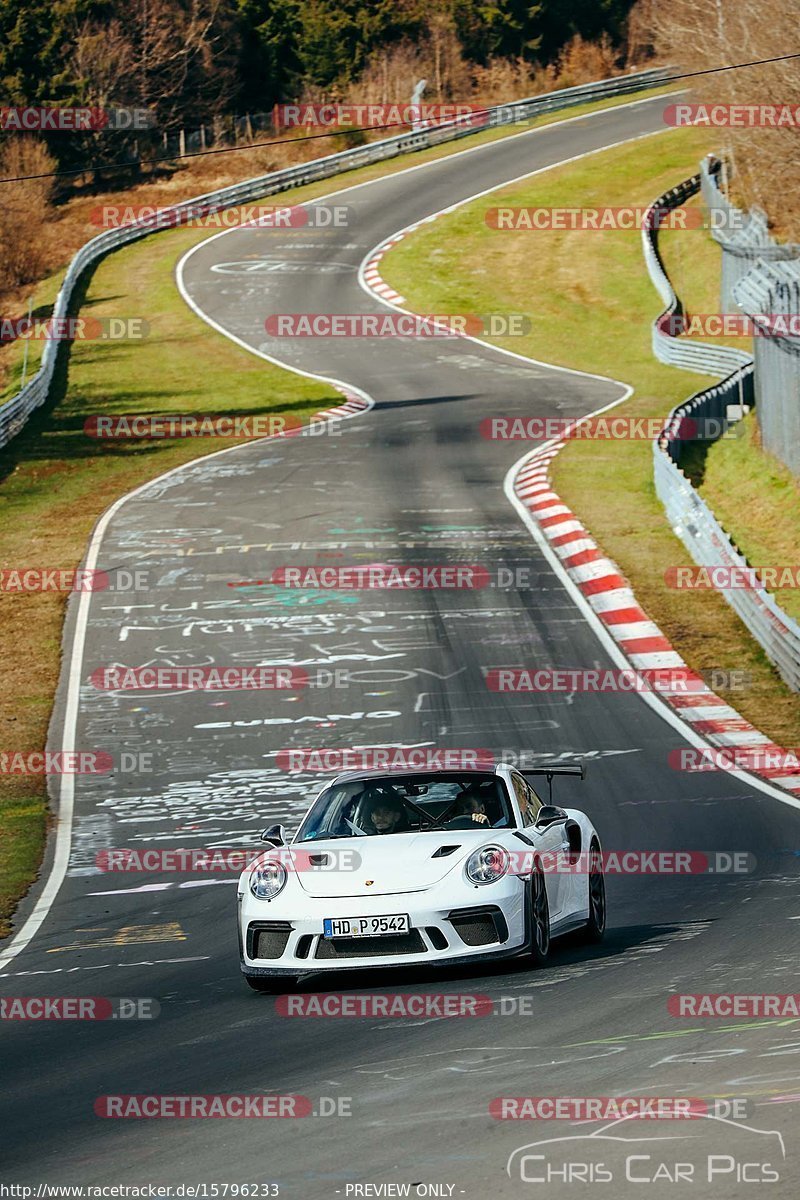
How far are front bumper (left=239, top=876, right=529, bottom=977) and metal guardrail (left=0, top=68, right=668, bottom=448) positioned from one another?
39.1 meters

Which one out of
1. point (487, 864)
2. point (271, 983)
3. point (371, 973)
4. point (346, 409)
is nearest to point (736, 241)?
point (346, 409)

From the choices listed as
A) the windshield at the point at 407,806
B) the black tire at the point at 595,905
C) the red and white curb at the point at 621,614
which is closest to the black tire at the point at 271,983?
the windshield at the point at 407,806

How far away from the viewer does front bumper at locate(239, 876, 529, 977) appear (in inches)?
395

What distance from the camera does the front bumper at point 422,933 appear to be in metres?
10.0

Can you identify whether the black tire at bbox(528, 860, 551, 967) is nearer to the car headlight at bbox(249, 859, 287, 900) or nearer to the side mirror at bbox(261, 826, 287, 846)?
the car headlight at bbox(249, 859, 287, 900)

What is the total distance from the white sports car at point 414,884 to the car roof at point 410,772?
0.8 inches

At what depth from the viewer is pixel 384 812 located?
11.3m

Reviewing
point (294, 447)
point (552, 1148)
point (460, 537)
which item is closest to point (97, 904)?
point (552, 1148)

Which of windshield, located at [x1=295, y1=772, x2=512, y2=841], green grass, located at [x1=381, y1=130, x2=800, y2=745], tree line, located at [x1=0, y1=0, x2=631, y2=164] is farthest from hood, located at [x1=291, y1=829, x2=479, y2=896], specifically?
tree line, located at [x1=0, y1=0, x2=631, y2=164]

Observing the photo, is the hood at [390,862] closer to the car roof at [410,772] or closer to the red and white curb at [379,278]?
the car roof at [410,772]

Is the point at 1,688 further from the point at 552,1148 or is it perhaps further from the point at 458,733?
the point at 552,1148

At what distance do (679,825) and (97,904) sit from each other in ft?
16.8

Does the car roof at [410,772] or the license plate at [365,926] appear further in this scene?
the car roof at [410,772]

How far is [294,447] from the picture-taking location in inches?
1551
